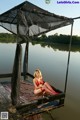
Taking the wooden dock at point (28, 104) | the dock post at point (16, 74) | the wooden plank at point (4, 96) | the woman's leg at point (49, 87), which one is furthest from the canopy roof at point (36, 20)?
the wooden plank at point (4, 96)

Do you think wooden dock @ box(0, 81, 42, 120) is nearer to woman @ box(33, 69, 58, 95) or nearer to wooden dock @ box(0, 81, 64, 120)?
wooden dock @ box(0, 81, 64, 120)

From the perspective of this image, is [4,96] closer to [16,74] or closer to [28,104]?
[28,104]

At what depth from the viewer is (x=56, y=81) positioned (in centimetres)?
1498

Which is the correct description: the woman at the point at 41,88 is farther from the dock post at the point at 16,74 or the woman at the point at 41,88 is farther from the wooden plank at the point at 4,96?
the dock post at the point at 16,74

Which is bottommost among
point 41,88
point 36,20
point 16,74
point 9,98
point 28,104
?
point 9,98

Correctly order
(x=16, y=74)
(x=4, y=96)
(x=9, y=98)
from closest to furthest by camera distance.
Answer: (x=16, y=74) < (x=9, y=98) < (x=4, y=96)

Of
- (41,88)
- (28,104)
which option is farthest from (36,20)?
(28,104)

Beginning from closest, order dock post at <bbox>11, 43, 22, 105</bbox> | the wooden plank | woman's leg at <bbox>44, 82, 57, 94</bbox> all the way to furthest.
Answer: dock post at <bbox>11, 43, 22, 105</bbox>, the wooden plank, woman's leg at <bbox>44, 82, 57, 94</bbox>

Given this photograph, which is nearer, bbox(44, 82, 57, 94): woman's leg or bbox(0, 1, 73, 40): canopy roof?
bbox(0, 1, 73, 40): canopy roof

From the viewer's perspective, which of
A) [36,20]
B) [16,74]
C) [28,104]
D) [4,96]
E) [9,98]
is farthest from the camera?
[36,20]

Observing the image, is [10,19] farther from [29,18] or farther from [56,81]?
[56,81]

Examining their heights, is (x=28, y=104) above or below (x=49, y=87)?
below

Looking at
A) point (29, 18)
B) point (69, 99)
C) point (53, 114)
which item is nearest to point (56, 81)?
point (69, 99)

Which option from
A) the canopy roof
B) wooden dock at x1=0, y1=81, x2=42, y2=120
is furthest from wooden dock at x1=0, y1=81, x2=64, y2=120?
the canopy roof
